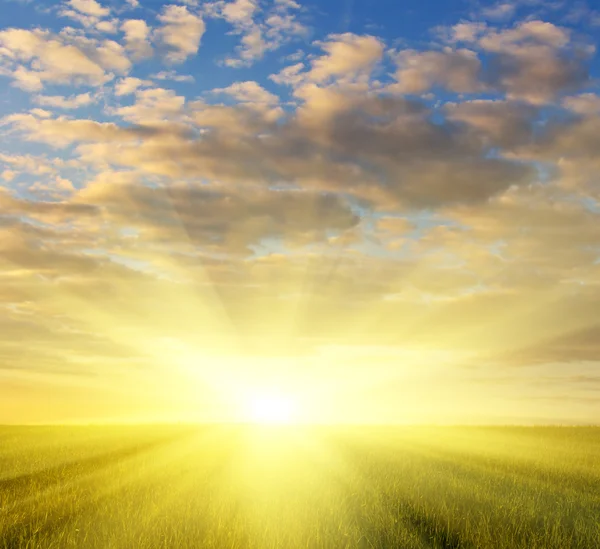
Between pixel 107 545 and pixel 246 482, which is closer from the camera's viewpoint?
pixel 107 545

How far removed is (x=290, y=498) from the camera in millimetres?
13898

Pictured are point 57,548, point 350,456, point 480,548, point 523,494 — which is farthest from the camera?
point 350,456

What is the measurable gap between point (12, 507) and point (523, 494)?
1144 centimetres

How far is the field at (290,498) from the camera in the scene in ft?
35.3

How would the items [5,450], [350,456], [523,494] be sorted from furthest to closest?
[5,450] → [350,456] → [523,494]

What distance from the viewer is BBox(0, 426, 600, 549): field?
10.8m

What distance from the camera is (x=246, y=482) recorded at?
1587cm

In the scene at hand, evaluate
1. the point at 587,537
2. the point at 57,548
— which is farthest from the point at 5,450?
the point at 587,537

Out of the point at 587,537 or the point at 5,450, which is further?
the point at 5,450

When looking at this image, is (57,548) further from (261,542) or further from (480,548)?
(480,548)

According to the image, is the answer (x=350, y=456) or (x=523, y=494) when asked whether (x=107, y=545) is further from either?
(x=350, y=456)

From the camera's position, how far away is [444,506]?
1316 cm

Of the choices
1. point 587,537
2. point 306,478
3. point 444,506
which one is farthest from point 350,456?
point 587,537

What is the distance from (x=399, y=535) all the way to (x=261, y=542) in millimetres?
2382
